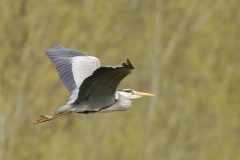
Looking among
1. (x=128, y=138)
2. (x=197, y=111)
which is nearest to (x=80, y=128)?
(x=128, y=138)

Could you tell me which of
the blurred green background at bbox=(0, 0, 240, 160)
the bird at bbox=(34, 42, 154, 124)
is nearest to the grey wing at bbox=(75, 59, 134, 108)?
the bird at bbox=(34, 42, 154, 124)

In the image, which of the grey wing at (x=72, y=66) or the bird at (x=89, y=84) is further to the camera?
the grey wing at (x=72, y=66)

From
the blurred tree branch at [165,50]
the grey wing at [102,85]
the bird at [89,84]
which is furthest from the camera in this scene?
the blurred tree branch at [165,50]

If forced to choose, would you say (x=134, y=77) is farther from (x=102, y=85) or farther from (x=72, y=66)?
(x=102, y=85)

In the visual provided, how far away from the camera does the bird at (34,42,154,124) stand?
1063cm

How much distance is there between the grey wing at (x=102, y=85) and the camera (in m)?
10.3

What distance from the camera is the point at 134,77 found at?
2298 centimetres

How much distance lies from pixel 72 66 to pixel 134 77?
1047cm

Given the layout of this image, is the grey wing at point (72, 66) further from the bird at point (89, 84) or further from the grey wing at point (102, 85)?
the grey wing at point (102, 85)

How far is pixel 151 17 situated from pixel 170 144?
150 inches

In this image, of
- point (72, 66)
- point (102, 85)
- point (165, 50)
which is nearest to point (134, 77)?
point (165, 50)

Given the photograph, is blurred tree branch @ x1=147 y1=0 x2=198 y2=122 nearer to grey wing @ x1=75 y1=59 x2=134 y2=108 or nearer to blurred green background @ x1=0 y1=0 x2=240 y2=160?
blurred green background @ x1=0 y1=0 x2=240 y2=160

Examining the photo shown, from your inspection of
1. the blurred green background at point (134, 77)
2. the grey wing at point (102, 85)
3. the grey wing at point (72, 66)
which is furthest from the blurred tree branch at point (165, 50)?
the grey wing at point (102, 85)

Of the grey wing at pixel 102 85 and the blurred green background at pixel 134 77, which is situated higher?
the blurred green background at pixel 134 77
